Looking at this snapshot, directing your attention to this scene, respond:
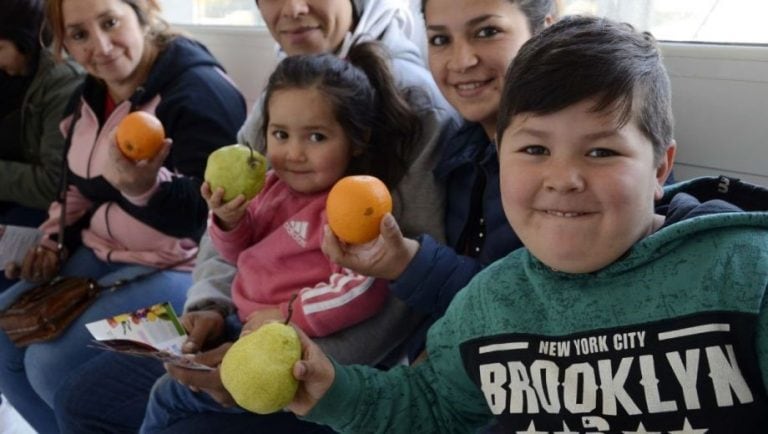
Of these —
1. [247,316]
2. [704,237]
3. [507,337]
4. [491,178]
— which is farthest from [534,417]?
[247,316]

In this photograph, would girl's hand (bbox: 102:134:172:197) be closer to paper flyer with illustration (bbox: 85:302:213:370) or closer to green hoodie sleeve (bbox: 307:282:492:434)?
paper flyer with illustration (bbox: 85:302:213:370)

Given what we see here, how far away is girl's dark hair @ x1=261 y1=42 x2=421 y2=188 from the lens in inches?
56.7

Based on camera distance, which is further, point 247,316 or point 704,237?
point 247,316

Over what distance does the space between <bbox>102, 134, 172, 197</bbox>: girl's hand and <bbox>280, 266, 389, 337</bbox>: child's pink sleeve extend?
A: 527 millimetres

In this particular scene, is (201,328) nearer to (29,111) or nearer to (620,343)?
(620,343)

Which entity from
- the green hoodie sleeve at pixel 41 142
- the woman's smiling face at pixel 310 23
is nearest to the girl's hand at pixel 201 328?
the woman's smiling face at pixel 310 23

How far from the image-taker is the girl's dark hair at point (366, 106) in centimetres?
144

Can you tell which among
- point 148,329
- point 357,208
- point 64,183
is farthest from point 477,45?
point 64,183

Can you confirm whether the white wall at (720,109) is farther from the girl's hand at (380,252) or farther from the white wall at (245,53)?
the white wall at (245,53)

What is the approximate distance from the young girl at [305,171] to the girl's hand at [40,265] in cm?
71

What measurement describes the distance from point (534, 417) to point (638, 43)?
49cm

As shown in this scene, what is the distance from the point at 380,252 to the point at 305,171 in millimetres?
311

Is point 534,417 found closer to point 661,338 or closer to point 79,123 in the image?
point 661,338

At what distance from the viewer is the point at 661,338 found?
0.88 metres
